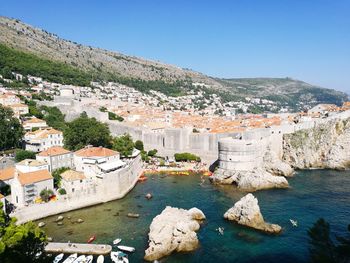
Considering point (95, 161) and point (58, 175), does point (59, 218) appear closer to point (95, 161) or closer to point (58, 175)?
point (58, 175)

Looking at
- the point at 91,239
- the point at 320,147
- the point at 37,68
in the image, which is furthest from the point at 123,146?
the point at 37,68

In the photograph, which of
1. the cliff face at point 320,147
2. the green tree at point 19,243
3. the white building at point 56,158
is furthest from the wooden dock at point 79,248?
the cliff face at point 320,147

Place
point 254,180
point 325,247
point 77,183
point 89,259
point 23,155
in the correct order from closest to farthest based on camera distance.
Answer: point 325,247 → point 89,259 → point 77,183 → point 23,155 → point 254,180

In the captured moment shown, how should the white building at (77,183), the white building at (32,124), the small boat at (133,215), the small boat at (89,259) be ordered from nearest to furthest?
the small boat at (89,259) → the small boat at (133,215) → the white building at (77,183) → the white building at (32,124)

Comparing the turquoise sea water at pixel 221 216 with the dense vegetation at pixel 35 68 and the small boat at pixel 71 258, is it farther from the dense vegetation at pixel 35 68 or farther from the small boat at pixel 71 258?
the dense vegetation at pixel 35 68

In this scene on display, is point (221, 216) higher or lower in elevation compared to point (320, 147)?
lower

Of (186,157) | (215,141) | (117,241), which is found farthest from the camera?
(186,157)
